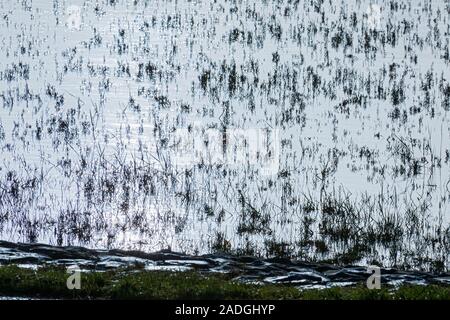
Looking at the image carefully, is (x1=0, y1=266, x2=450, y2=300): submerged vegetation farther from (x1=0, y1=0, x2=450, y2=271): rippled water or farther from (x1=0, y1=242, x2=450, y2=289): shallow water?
(x1=0, y1=0, x2=450, y2=271): rippled water

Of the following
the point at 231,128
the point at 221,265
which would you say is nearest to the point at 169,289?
the point at 221,265

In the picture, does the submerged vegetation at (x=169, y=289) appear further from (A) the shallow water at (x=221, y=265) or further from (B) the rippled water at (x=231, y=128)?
(B) the rippled water at (x=231, y=128)

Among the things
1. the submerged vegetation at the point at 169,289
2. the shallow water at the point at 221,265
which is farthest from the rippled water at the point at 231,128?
the submerged vegetation at the point at 169,289

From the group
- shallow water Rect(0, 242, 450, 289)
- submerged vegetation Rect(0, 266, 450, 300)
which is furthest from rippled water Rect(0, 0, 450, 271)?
submerged vegetation Rect(0, 266, 450, 300)

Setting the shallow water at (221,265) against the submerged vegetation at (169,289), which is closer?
the submerged vegetation at (169,289)

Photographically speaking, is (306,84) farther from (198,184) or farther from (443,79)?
(198,184)

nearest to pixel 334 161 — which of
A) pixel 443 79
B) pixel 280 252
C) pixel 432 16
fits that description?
pixel 280 252

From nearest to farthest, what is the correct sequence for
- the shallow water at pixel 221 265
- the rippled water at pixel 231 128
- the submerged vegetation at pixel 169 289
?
the submerged vegetation at pixel 169 289 < the shallow water at pixel 221 265 < the rippled water at pixel 231 128
